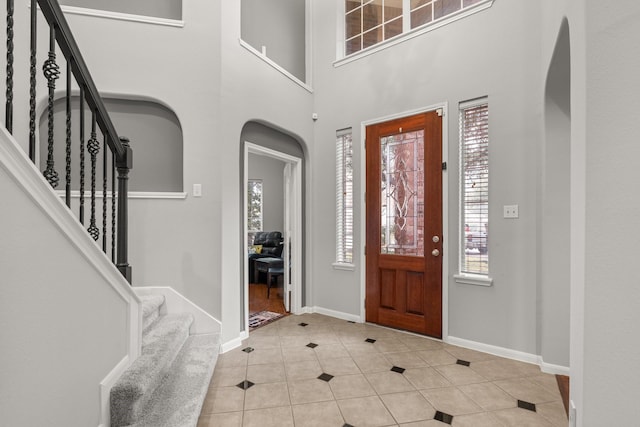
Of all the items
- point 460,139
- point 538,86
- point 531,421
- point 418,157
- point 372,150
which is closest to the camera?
point 531,421

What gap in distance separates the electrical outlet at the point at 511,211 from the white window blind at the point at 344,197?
168 cm

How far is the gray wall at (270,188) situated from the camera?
295 inches

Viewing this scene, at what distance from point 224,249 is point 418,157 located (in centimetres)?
223

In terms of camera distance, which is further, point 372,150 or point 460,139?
point 372,150

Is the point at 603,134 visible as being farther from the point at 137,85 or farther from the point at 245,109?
the point at 137,85

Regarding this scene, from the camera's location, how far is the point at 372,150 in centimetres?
362

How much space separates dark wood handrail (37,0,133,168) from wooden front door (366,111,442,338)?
2576mm

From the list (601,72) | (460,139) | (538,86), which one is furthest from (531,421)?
(538,86)

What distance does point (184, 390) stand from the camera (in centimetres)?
191

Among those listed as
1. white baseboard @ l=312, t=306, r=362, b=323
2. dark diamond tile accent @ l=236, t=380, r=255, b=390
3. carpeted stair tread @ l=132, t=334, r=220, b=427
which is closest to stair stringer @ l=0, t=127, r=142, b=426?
carpeted stair tread @ l=132, t=334, r=220, b=427

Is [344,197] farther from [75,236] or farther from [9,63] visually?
[9,63]

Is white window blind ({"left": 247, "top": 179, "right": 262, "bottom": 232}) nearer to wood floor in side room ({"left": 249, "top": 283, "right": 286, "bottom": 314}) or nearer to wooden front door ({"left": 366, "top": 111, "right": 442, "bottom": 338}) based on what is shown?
wood floor in side room ({"left": 249, "top": 283, "right": 286, "bottom": 314})

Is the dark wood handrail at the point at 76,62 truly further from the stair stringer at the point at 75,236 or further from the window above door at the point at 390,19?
the window above door at the point at 390,19

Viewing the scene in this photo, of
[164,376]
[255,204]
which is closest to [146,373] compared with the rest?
[164,376]
